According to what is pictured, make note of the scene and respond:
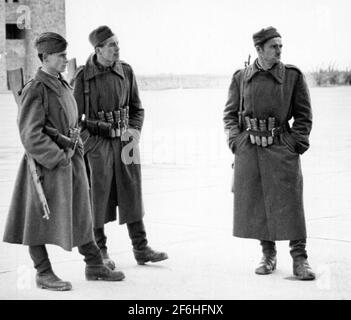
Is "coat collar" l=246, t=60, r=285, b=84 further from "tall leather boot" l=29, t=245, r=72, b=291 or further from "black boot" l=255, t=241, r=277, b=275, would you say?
"tall leather boot" l=29, t=245, r=72, b=291

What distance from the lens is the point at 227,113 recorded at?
7.99m

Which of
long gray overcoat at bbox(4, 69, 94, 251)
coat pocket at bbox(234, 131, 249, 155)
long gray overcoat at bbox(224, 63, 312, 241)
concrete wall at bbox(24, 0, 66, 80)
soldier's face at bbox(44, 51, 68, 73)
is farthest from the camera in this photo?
concrete wall at bbox(24, 0, 66, 80)

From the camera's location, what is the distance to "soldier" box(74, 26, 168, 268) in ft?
26.4

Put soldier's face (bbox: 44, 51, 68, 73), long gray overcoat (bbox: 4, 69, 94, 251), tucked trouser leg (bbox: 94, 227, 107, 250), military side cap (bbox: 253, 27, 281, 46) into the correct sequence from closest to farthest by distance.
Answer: long gray overcoat (bbox: 4, 69, 94, 251)
soldier's face (bbox: 44, 51, 68, 73)
military side cap (bbox: 253, 27, 281, 46)
tucked trouser leg (bbox: 94, 227, 107, 250)

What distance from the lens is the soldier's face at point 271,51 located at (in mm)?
7680

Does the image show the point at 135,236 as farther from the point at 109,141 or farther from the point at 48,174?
the point at 48,174

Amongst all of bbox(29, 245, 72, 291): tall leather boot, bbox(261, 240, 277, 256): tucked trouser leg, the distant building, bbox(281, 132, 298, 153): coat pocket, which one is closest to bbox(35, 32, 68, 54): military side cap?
bbox(29, 245, 72, 291): tall leather boot

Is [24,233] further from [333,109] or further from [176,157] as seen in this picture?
[333,109]

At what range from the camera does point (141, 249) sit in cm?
823

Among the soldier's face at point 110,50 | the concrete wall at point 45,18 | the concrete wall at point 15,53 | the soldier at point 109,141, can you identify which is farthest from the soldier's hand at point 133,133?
the concrete wall at point 15,53

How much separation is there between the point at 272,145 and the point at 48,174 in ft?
5.65

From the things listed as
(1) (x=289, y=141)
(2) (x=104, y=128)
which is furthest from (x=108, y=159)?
(1) (x=289, y=141)

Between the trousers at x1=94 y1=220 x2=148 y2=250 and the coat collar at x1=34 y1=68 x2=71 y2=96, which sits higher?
the coat collar at x1=34 y1=68 x2=71 y2=96
